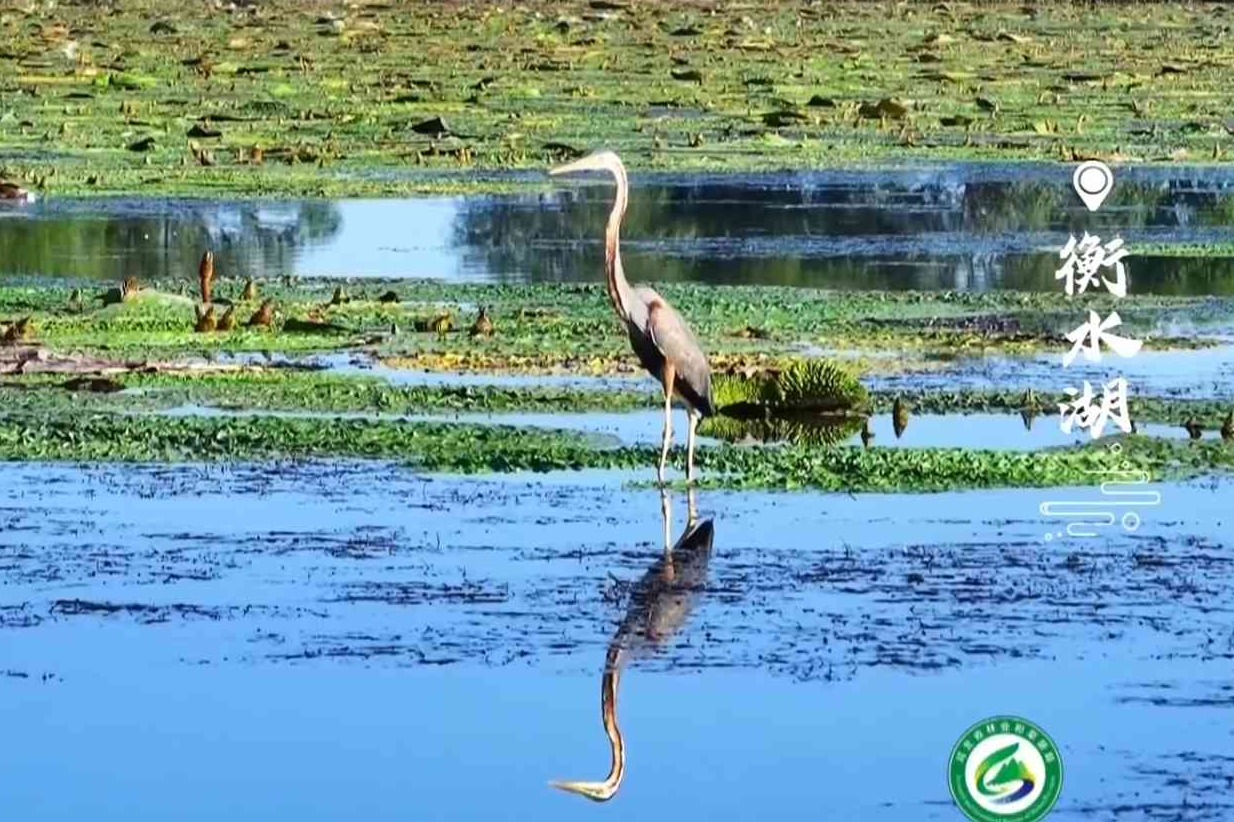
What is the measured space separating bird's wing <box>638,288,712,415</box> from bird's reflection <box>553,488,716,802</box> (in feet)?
3.55

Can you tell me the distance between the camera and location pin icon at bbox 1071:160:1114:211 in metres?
26.1

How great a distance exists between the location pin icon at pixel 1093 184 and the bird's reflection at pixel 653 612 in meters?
13.4

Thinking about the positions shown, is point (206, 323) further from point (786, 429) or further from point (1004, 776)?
point (1004, 776)

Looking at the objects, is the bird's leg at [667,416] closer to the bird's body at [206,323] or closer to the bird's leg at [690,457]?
the bird's leg at [690,457]

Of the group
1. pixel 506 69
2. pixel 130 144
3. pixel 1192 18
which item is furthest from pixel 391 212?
pixel 1192 18

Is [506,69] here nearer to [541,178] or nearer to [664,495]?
[541,178]

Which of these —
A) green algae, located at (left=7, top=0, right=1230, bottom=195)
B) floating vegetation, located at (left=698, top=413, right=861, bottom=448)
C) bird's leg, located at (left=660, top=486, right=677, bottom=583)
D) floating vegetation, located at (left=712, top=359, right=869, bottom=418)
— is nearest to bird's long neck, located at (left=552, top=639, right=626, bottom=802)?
bird's leg, located at (left=660, top=486, right=677, bottom=583)

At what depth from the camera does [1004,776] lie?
8547 mm

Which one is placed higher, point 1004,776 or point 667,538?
point 1004,776

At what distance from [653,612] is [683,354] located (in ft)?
10.7

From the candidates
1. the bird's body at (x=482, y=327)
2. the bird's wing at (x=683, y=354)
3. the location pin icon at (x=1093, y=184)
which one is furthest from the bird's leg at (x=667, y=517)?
the location pin icon at (x=1093, y=184)

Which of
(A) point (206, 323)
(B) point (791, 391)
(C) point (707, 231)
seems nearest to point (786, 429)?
(B) point (791, 391)

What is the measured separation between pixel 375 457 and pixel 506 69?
27883mm

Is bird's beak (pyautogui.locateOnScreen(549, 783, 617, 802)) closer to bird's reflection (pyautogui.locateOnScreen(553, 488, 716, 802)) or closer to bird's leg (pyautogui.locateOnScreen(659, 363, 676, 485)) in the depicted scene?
bird's reflection (pyautogui.locateOnScreen(553, 488, 716, 802))
